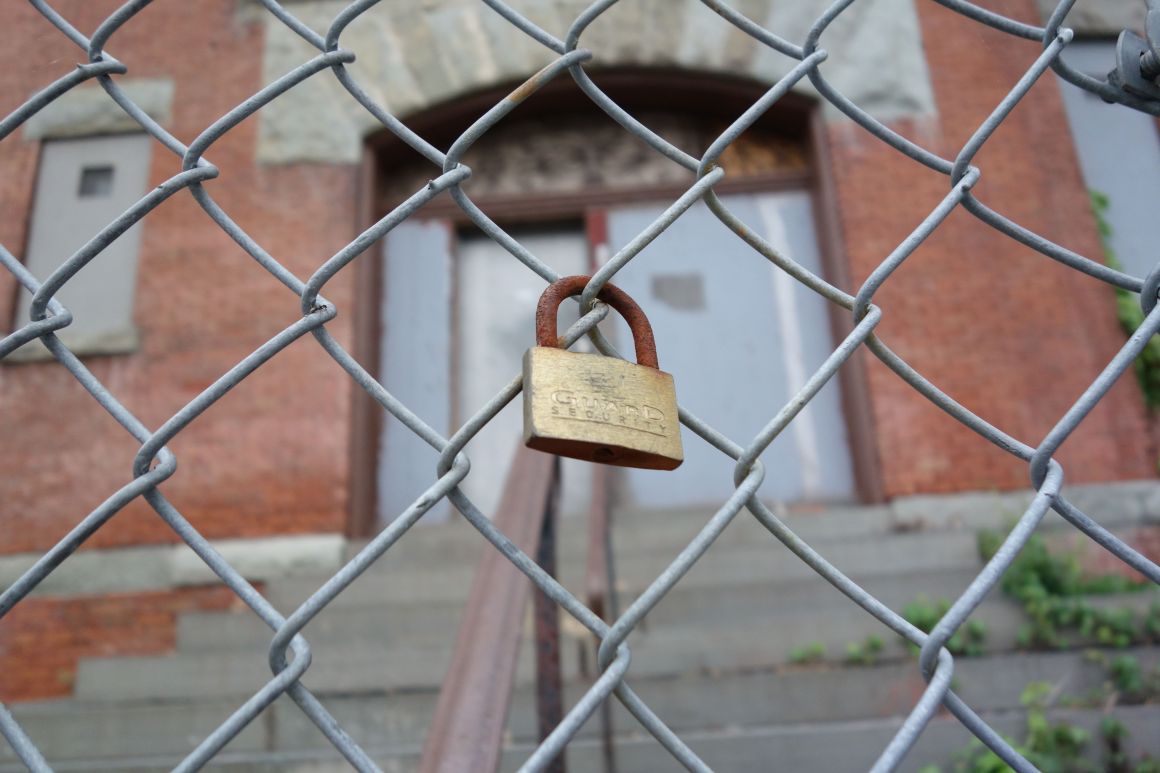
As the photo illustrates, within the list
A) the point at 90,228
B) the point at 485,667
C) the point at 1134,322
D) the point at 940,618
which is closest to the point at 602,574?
the point at 940,618

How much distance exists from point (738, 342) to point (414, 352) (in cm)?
213

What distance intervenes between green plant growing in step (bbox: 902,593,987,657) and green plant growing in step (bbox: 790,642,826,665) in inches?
13.4

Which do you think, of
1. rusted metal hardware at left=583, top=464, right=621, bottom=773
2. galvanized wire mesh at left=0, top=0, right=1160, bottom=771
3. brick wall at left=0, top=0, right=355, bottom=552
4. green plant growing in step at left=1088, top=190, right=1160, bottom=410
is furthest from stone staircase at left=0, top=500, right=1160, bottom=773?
galvanized wire mesh at left=0, top=0, right=1160, bottom=771

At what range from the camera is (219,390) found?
0.98 metres

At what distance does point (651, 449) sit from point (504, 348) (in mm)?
5291

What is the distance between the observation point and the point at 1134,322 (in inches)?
216

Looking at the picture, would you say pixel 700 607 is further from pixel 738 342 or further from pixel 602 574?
pixel 738 342

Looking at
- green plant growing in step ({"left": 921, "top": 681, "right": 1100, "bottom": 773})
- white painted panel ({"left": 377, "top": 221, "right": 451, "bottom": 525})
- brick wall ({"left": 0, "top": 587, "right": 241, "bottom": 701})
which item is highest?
white painted panel ({"left": 377, "top": 221, "right": 451, "bottom": 525})

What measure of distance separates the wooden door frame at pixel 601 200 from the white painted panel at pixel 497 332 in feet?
0.67

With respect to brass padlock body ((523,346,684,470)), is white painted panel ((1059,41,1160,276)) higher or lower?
higher

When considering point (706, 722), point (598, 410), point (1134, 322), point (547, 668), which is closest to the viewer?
point (598, 410)

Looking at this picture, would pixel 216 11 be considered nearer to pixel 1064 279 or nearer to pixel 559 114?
pixel 559 114

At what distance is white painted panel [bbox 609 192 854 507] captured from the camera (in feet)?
18.7

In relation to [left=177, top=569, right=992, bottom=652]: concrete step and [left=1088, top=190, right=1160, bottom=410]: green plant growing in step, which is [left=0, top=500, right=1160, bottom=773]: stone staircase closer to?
[left=177, top=569, right=992, bottom=652]: concrete step
